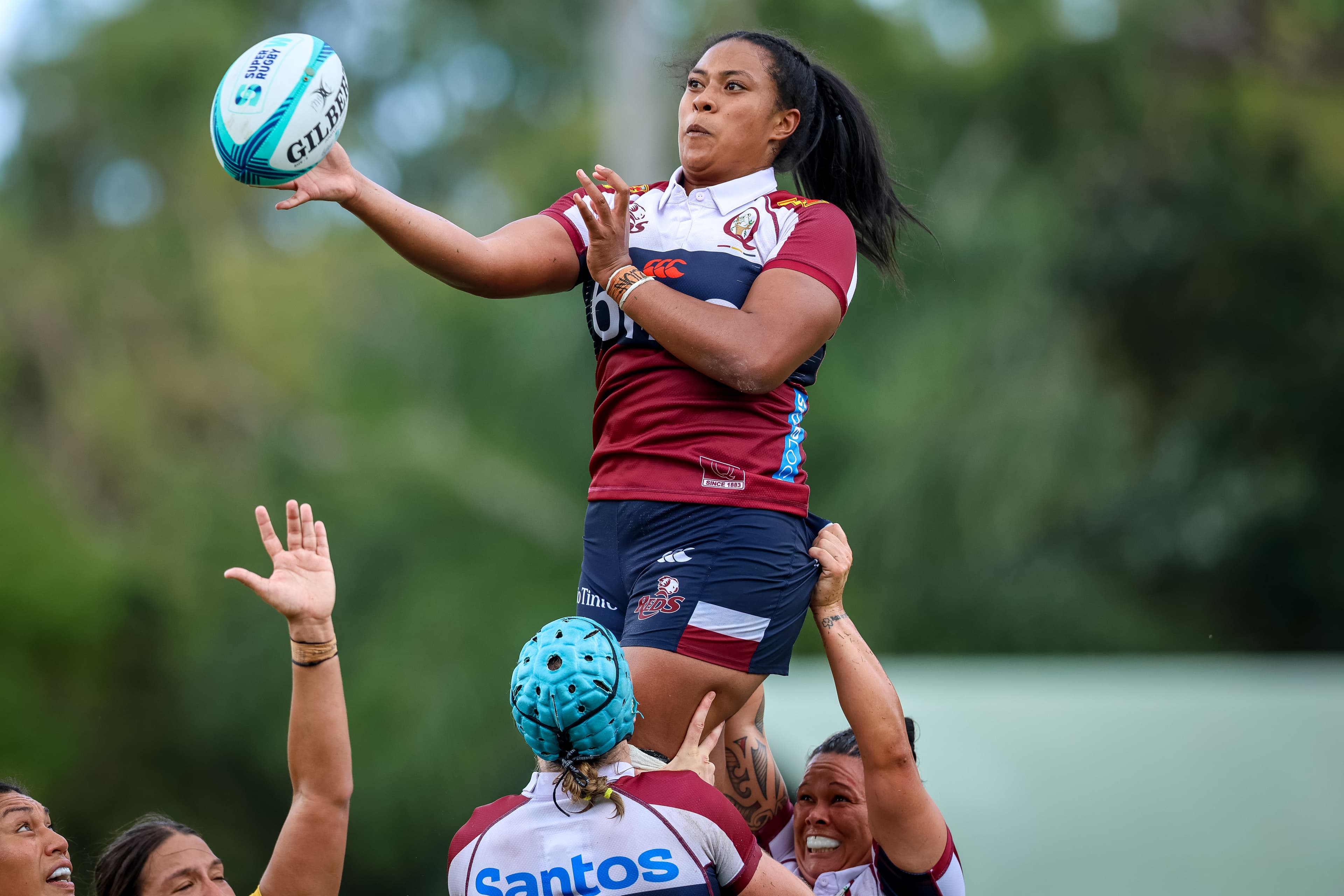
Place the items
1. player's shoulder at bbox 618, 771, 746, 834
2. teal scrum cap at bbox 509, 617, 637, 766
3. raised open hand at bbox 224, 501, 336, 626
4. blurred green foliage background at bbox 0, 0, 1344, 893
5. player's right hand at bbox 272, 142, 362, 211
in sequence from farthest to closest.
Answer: blurred green foliage background at bbox 0, 0, 1344, 893 < player's right hand at bbox 272, 142, 362, 211 < raised open hand at bbox 224, 501, 336, 626 < player's shoulder at bbox 618, 771, 746, 834 < teal scrum cap at bbox 509, 617, 637, 766

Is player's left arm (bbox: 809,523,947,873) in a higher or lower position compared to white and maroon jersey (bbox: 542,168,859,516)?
lower

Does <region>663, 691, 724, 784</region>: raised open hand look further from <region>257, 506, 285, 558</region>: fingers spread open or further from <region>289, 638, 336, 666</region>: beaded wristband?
<region>257, 506, 285, 558</region>: fingers spread open

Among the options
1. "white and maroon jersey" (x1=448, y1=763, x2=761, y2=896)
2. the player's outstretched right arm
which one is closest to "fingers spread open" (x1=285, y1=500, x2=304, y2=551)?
the player's outstretched right arm

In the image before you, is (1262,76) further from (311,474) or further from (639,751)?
(639,751)

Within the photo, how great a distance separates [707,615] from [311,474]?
52.6ft

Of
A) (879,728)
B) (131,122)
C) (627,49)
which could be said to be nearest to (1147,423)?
(627,49)

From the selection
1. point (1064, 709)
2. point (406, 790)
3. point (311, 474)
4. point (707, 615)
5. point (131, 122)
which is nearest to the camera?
point (707, 615)

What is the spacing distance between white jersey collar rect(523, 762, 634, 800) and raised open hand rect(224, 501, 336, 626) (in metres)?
0.57

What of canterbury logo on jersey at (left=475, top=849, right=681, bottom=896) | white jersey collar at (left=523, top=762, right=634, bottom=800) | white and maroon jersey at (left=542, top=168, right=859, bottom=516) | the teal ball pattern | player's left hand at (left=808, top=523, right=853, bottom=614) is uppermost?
the teal ball pattern

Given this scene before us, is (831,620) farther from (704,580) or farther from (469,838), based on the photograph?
(469,838)

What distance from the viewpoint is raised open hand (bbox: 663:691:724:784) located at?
3580 millimetres

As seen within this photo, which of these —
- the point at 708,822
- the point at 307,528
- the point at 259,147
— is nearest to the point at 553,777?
the point at 708,822

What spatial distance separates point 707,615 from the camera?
3701mm

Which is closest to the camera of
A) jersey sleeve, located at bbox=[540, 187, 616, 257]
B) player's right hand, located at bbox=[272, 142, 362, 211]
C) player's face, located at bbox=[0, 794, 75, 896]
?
player's face, located at bbox=[0, 794, 75, 896]
